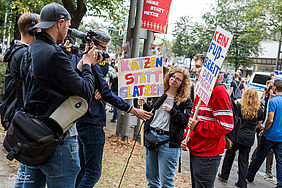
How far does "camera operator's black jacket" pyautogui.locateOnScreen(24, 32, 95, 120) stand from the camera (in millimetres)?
2072

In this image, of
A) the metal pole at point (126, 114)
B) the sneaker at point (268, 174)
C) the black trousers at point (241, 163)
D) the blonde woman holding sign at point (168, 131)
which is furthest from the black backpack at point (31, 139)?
the sneaker at point (268, 174)

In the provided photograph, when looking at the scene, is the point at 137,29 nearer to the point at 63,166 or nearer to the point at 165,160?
the point at 165,160

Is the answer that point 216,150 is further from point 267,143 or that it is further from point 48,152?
point 267,143

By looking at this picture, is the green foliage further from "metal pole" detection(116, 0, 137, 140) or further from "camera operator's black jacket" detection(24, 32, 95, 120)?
"camera operator's black jacket" detection(24, 32, 95, 120)

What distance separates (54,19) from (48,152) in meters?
1.01

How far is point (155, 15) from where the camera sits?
6586mm

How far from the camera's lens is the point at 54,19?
2.24m

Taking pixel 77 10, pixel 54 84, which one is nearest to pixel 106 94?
pixel 54 84

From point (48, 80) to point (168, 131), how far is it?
1.92 meters

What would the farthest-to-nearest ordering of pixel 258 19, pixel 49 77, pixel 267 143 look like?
pixel 258 19
pixel 267 143
pixel 49 77

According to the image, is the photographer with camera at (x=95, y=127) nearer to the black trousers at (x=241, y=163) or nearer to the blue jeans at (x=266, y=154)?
the black trousers at (x=241, y=163)

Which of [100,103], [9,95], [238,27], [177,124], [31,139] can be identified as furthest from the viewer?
[238,27]

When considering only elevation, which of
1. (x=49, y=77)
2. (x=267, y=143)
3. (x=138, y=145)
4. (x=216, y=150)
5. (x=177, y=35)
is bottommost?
(x=138, y=145)

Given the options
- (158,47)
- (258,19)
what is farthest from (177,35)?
(158,47)
